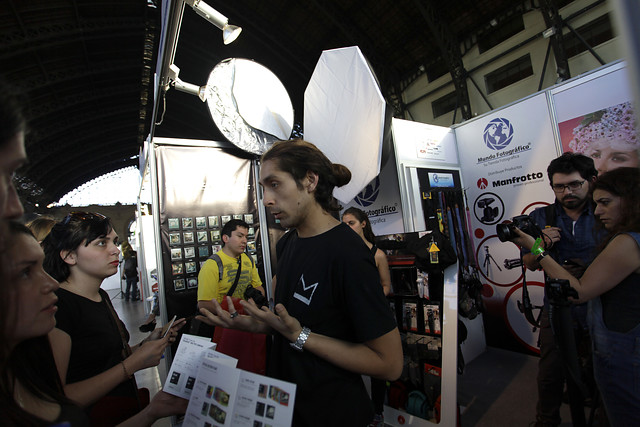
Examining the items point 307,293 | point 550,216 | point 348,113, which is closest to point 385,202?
point 348,113

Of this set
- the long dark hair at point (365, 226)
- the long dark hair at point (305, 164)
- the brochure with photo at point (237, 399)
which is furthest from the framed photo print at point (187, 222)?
the brochure with photo at point (237, 399)

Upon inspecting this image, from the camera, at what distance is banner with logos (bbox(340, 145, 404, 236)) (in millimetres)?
3209

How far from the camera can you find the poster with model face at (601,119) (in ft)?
8.76

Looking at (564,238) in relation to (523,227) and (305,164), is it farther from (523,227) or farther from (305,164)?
(305,164)

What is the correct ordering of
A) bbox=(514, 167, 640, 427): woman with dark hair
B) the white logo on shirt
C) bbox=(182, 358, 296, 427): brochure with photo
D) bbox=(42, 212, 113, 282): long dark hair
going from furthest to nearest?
bbox=(42, 212, 113, 282): long dark hair, bbox=(514, 167, 640, 427): woman with dark hair, the white logo on shirt, bbox=(182, 358, 296, 427): brochure with photo

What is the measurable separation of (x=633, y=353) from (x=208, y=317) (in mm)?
1744

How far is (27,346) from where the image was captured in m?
0.82

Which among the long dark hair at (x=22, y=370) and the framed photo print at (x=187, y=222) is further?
the framed photo print at (x=187, y=222)

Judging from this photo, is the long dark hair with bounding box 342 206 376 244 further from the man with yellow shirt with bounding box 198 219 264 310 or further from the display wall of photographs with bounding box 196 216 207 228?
the display wall of photographs with bounding box 196 216 207 228

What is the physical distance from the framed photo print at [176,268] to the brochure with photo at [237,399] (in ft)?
6.20

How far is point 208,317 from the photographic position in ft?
3.58

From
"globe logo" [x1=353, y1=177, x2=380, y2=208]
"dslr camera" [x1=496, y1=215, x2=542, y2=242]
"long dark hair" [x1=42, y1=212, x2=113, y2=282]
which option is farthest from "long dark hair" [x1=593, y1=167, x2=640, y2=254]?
"long dark hair" [x1=42, y1=212, x2=113, y2=282]

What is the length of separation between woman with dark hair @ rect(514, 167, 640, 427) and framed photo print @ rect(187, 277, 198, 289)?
Result: 2662 millimetres

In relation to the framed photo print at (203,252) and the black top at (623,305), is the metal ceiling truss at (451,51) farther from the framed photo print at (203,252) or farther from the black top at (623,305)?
the black top at (623,305)
